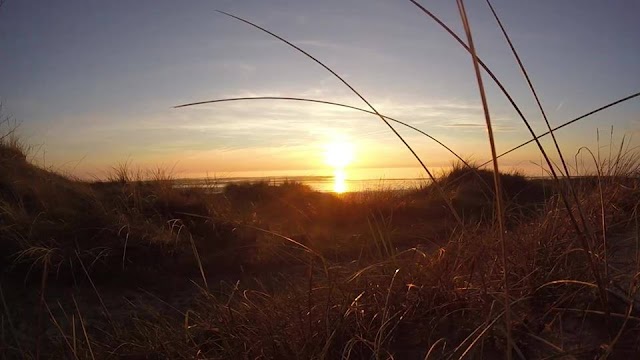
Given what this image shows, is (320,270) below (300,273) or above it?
above

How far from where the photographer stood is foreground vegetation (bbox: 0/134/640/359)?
5.57ft

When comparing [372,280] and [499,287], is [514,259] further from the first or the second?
[372,280]

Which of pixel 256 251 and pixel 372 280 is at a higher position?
pixel 372 280

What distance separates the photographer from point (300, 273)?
17.2 ft

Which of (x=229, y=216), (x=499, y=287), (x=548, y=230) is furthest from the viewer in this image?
(x=229, y=216)

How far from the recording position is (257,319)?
2094 mm

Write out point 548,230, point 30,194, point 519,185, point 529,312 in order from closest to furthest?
point 529,312 < point 548,230 < point 30,194 < point 519,185

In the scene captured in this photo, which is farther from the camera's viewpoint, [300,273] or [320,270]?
[300,273]

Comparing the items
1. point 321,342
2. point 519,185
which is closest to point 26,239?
point 321,342

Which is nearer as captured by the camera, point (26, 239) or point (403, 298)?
point (403, 298)

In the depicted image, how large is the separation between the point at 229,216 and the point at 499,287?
5429 millimetres

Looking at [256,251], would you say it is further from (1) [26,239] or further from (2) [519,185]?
(2) [519,185]

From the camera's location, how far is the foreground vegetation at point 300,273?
5.57 ft

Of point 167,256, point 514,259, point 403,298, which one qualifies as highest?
point 514,259
